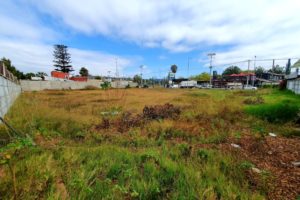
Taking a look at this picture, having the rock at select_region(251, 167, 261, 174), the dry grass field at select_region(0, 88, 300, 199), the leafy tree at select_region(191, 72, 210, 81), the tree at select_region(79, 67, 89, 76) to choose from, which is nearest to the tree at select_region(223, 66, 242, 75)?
the leafy tree at select_region(191, 72, 210, 81)

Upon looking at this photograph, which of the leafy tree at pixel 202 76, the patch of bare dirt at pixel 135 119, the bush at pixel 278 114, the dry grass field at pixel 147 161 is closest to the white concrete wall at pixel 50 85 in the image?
the dry grass field at pixel 147 161

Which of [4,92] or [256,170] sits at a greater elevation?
[4,92]

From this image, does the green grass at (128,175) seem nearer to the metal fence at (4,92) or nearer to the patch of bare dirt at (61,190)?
the patch of bare dirt at (61,190)

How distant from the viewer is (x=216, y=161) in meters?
3.17

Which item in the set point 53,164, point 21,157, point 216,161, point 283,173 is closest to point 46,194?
point 53,164

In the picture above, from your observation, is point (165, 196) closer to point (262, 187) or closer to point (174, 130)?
point (262, 187)

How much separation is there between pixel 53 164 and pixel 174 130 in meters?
3.50

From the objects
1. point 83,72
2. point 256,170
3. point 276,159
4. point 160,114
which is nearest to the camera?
point 256,170

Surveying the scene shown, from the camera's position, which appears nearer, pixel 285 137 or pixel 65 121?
pixel 285 137

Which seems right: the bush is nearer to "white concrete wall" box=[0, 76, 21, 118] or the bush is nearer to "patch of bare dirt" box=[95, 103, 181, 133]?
"patch of bare dirt" box=[95, 103, 181, 133]

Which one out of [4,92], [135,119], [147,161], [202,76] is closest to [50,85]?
[4,92]

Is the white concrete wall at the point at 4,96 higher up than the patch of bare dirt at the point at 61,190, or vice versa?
the white concrete wall at the point at 4,96

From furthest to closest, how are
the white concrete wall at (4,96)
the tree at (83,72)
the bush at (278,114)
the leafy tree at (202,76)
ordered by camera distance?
1. the leafy tree at (202,76)
2. the tree at (83,72)
3. the bush at (278,114)
4. the white concrete wall at (4,96)

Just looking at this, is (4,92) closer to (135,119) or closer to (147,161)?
Answer: (135,119)
